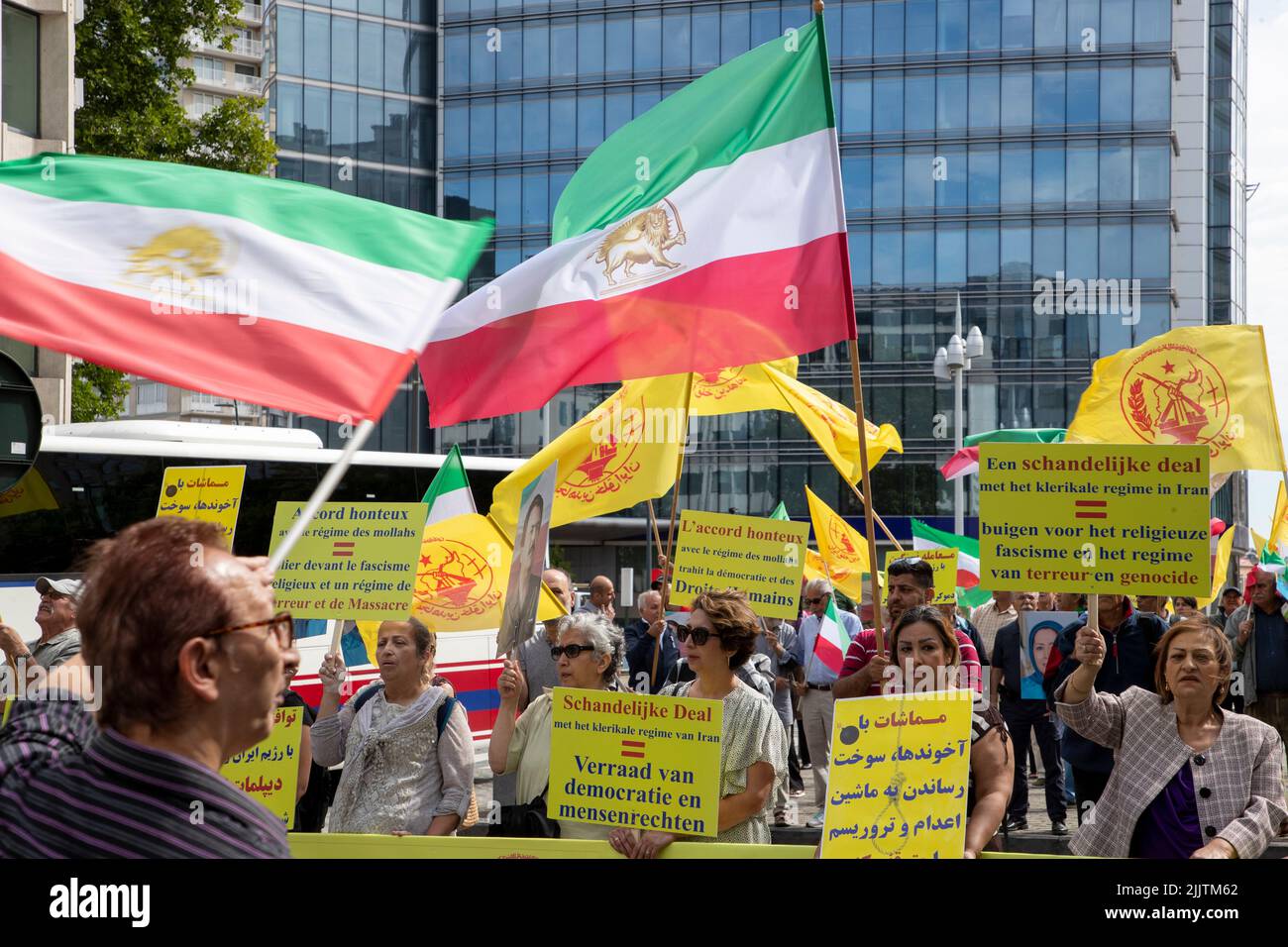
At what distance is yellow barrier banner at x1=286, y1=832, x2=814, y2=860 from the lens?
15.0 ft

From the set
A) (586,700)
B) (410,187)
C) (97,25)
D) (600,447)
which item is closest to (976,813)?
(586,700)

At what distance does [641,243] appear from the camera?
6207 mm

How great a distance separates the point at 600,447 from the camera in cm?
963

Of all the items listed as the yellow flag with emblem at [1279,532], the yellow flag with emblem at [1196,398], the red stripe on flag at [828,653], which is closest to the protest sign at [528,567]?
the yellow flag with emblem at [1196,398]

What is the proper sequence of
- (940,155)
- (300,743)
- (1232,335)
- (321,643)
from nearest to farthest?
1. (300,743)
2. (1232,335)
3. (321,643)
4. (940,155)

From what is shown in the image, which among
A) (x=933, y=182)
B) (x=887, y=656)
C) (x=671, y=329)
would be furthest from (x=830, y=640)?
(x=933, y=182)

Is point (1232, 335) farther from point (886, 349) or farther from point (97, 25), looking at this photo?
point (886, 349)

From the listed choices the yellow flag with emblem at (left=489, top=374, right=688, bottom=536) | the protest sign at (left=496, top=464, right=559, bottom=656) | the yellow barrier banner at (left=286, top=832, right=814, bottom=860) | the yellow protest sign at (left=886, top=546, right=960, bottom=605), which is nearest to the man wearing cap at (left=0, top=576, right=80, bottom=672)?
the yellow flag with emblem at (left=489, top=374, right=688, bottom=536)

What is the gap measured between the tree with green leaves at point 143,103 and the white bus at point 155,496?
3.82 metres

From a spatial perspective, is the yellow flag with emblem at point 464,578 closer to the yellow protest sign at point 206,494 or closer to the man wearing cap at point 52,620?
the yellow protest sign at point 206,494

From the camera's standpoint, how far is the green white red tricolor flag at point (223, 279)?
368 cm

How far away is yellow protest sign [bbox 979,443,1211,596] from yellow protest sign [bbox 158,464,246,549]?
3.81 meters

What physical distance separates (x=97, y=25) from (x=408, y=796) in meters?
16.4

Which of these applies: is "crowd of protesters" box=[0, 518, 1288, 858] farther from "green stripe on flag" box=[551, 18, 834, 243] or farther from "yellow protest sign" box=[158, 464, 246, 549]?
"green stripe on flag" box=[551, 18, 834, 243]
